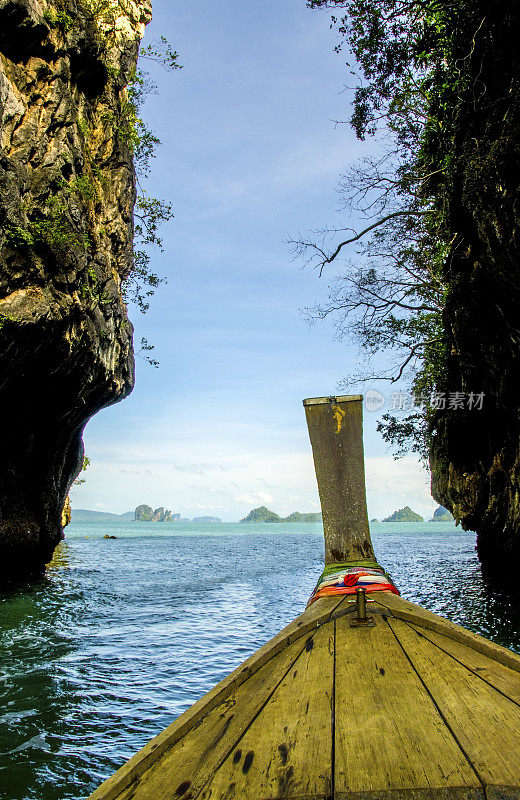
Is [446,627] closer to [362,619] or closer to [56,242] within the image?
[362,619]

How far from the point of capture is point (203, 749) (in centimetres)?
206

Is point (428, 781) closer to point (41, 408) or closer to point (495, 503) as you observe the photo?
point (495, 503)

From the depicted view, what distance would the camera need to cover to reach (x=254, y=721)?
225 cm

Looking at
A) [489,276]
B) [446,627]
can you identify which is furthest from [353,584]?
[489,276]

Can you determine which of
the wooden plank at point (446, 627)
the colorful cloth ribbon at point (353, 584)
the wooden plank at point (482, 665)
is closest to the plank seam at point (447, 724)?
the wooden plank at point (482, 665)

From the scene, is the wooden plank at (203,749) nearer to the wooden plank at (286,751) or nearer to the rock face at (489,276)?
the wooden plank at (286,751)

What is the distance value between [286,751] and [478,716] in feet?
2.86

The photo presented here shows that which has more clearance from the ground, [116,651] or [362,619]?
[362,619]

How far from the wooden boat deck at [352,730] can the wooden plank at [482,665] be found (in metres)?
0.01

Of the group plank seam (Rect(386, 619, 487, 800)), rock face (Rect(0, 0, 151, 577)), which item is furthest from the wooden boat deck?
rock face (Rect(0, 0, 151, 577))

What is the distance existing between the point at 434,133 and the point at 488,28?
334 cm

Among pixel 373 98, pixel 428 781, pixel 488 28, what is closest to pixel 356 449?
pixel 428 781

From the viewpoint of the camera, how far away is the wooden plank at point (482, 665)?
2.39m

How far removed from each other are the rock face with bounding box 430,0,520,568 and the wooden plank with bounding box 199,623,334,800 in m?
6.09
